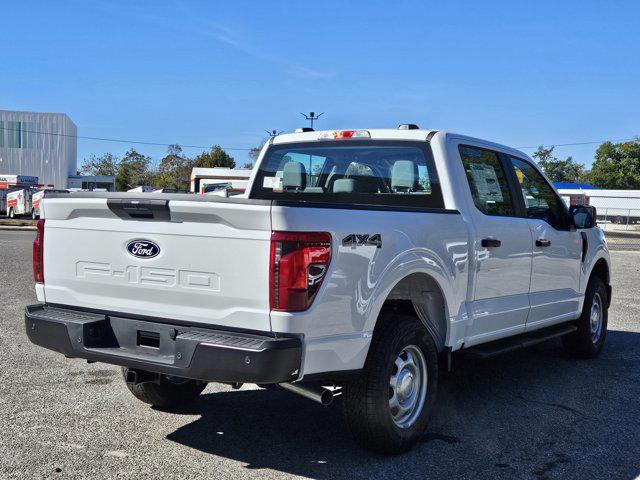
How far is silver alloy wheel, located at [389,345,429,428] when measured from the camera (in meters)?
4.14

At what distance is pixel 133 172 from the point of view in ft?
317

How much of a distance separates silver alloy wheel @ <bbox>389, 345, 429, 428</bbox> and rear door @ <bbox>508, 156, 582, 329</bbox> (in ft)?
5.72

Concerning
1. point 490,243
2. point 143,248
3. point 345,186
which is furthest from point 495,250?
point 143,248

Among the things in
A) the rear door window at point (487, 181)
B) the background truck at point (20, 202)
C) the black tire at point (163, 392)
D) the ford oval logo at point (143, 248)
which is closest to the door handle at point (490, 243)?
the rear door window at point (487, 181)

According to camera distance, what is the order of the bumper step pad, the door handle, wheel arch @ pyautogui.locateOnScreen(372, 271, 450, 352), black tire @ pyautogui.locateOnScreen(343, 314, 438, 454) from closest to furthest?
the bumper step pad, black tire @ pyautogui.locateOnScreen(343, 314, 438, 454), wheel arch @ pyautogui.locateOnScreen(372, 271, 450, 352), the door handle

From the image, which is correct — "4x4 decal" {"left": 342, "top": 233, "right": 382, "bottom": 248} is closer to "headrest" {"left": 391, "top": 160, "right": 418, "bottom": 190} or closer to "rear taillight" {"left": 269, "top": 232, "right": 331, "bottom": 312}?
"rear taillight" {"left": 269, "top": 232, "right": 331, "bottom": 312}

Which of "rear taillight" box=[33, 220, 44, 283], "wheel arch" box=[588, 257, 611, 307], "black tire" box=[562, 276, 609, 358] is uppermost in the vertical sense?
"rear taillight" box=[33, 220, 44, 283]

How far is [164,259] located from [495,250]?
8.14ft

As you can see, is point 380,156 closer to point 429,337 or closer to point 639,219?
point 429,337

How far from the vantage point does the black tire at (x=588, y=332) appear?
22.4 ft

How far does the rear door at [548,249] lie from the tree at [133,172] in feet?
283

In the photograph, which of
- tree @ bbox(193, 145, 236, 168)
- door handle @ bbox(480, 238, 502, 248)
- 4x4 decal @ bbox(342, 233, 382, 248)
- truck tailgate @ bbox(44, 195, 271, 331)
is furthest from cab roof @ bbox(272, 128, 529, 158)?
tree @ bbox(193, 145, 236, 168)

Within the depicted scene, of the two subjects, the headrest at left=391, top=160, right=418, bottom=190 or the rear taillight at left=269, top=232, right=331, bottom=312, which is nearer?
the rear taillight at left=269, top=232, right=331, bottom=312

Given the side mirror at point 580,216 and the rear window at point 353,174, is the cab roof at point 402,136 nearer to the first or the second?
the rear window at point 353,174
